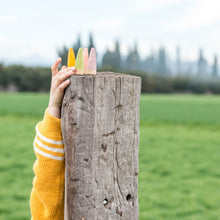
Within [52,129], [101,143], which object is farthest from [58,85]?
[101,143]

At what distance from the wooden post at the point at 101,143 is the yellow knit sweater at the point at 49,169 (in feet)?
0.39

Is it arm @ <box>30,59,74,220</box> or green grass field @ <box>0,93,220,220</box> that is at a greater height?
arm @ <box>30,59,74,220</box>

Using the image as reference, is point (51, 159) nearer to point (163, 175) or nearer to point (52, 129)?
point (52, 129)

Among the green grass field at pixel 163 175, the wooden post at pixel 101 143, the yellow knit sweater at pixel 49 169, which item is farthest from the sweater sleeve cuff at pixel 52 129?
the green grass field at pixel 163 175

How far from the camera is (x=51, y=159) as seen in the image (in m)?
1.79

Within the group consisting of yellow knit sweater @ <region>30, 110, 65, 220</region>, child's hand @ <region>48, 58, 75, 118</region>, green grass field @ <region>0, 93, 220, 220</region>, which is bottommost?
green grass field @ <region>0, 93, 220, 220</region>

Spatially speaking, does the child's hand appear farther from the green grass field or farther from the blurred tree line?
the blurred tree line

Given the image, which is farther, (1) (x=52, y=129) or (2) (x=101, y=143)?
(1) (x=52, y=129)

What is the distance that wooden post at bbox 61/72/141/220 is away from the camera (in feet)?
5.36

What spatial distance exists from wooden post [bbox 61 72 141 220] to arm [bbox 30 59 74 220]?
0.11m

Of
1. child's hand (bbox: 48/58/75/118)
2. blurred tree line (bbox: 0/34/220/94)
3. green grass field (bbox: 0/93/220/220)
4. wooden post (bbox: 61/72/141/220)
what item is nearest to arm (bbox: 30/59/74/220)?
child's hand (bbox: 48/58/75/118)

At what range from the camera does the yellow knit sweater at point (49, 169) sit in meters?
1.79

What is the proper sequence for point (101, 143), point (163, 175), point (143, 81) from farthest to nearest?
point (143, 81) → point (163, 175) → point (101, 143)

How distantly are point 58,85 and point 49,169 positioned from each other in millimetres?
442
